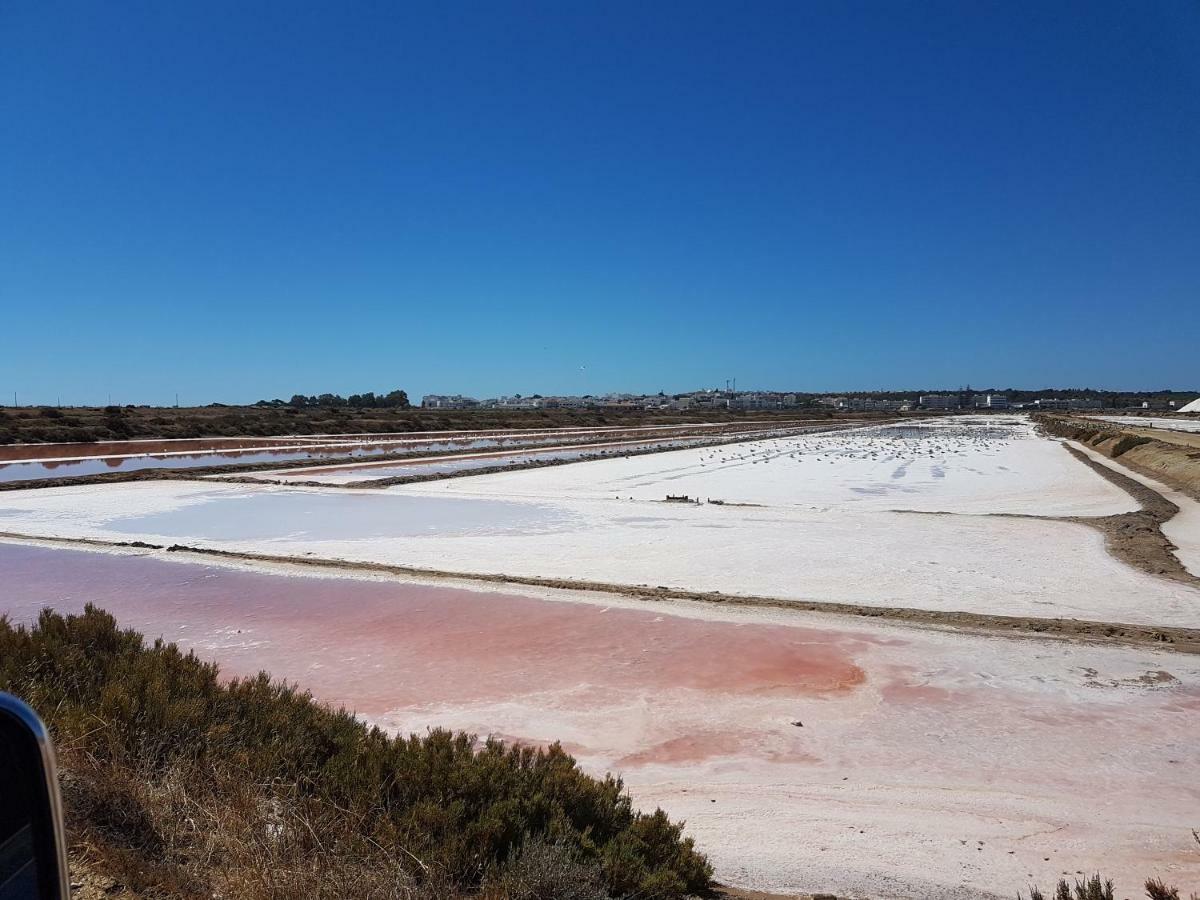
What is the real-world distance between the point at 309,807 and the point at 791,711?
12.9 feet

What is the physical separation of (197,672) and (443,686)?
232cm

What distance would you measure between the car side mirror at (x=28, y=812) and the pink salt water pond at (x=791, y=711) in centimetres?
327

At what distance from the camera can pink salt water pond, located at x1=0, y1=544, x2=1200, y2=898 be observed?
13.7ft

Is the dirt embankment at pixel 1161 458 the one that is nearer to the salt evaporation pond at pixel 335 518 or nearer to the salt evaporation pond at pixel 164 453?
the salt evaporation pond at pixel 335 518

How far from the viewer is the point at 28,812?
4.35 ft

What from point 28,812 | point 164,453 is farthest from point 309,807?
point 164,453

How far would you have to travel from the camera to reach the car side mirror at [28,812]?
1.25 m

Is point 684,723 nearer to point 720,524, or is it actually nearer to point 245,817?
point 245,817

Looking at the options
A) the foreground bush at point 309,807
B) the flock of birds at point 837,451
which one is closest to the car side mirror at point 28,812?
the foreground bush at point 309,807

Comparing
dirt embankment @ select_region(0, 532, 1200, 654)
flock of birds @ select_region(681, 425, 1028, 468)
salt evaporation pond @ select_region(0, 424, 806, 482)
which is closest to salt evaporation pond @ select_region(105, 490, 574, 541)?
Result: dirt embankment @ select_region(0, 532, 1200, 654)

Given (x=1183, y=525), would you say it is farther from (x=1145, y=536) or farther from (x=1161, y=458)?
(x=1161, y=458)

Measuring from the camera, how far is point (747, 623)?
8.71m

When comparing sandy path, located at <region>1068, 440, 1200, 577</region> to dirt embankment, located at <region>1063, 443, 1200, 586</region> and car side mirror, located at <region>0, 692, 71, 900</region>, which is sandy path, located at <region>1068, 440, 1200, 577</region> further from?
car side mirror, located at <region>0, 692, 71, 900</region>

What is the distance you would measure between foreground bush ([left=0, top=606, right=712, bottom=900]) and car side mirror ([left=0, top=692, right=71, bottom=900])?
5.25ft
